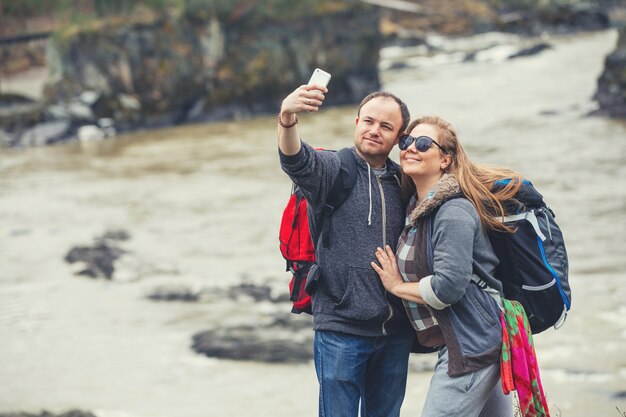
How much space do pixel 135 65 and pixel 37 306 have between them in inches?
994

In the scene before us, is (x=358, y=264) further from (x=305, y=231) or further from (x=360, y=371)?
(x=360, y=371)

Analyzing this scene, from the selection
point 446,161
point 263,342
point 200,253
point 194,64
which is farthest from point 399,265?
point 194,64

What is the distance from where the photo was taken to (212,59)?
36.7 m

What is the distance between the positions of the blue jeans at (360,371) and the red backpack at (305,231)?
0.79 ft

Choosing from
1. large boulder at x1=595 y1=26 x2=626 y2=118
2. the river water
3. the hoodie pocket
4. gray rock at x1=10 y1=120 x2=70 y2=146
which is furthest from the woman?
gray rock at x1=10 y1=120 x2=70 y2=146

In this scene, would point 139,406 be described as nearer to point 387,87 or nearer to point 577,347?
point 577,347

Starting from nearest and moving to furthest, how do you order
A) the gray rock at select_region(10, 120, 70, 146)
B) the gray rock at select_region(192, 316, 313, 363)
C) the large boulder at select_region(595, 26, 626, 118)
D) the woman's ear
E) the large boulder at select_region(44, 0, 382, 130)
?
the woman's ear → the gray rock at select_region(192, 316, 313, 363) → the large boulder at select_region(595, 26, 626, 118) → the gray rock at select_region(10, 120, 70, 146) → the large boulder at select_region(44, 0, 382, 130)

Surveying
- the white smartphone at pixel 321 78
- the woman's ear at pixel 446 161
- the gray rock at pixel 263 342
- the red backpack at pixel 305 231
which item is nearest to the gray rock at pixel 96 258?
the gray rock at pixel 263 342

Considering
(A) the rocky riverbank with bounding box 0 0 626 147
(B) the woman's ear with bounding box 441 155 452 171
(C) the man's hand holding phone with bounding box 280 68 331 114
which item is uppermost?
(C) the man's hand holding phone with bounding box 280 68 331 114

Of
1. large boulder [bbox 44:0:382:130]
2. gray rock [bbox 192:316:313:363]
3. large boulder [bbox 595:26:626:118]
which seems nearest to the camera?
gray rock [bbox 192:316:313:363]

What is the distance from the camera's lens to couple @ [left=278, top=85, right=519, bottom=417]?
11.5 ft

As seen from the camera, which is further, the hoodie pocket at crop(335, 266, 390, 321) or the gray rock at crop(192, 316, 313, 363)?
the gray rock at crop(192, 316, 313, 363)

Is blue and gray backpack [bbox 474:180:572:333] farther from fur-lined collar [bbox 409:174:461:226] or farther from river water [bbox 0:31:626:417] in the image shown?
river water [bbox 0:31:626:417]

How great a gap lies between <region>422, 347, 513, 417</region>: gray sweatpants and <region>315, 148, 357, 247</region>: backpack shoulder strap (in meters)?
0.77
